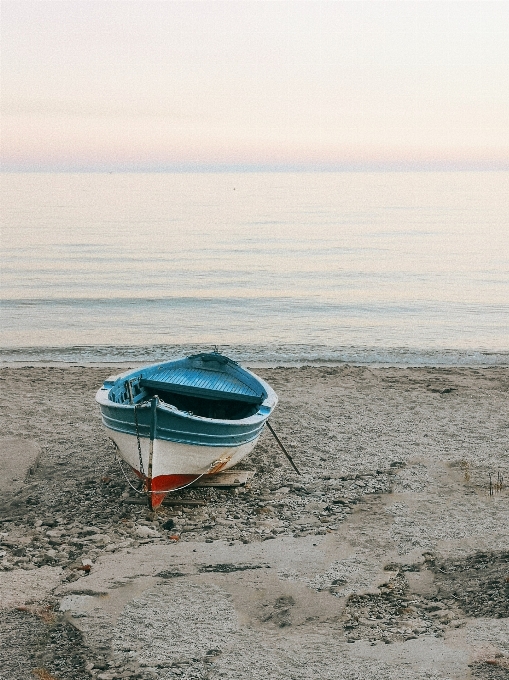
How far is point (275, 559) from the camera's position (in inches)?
323

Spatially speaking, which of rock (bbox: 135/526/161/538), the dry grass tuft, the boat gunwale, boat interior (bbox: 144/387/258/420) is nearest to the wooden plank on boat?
the boat gunwale

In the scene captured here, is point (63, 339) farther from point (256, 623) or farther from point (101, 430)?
point (256, 623)

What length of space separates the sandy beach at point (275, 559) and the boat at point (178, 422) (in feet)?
1.41

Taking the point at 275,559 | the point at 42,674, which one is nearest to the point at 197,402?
the point at 275,559

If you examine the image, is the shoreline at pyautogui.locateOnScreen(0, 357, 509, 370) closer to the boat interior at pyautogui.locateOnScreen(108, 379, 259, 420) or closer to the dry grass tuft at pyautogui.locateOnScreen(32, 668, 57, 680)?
the boat interior at pyautogui.locateOnScreen(108, 379, 259, 420)

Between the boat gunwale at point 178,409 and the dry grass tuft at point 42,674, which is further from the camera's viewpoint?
the boat gunwale at point 178,409

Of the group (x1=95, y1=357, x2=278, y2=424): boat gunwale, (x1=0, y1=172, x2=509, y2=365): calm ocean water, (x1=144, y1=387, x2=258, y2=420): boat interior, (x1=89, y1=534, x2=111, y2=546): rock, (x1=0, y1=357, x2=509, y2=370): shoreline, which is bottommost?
(x1=0, y1=172, x2=509, y2=365): calm ocean water

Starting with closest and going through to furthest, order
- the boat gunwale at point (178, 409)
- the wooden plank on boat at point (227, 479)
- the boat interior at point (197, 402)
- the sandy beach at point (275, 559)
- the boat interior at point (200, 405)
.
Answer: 1. the sandy beach at point (275, 559)
2. the boat gunwale at point (178, 409)
3. the wooden plank on boat at point (227, 479)
4. the boat interior at point (197, 402)
5. the boat interior at point (200, 405)

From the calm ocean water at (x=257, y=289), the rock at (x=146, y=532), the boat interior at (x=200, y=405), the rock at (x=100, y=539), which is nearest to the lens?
the rock at (x=100, y=539)

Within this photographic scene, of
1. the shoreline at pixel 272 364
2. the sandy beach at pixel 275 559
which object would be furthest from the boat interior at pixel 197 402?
the shoreline at pixel 272 364

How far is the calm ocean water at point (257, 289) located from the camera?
2192 centimetres

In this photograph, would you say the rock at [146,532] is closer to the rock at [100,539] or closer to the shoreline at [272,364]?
the rock at [100,539]

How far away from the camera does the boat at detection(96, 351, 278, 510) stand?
9.48m

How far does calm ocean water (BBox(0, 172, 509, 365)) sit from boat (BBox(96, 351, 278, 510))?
8855 mm
